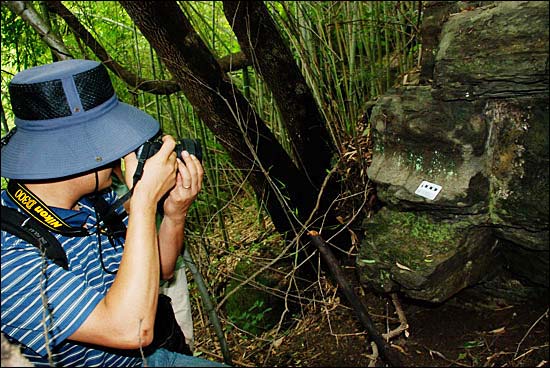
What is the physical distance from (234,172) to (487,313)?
6.71 feet

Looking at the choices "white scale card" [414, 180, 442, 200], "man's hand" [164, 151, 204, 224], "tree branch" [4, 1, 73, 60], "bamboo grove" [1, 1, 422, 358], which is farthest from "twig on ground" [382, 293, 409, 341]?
"tree branch" [4, 1, 73, 60]

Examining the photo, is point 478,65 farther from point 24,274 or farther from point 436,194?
point 24,274

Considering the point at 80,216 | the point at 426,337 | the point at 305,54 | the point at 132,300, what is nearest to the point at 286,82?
the point at 305,54

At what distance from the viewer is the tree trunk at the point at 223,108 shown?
2824mm

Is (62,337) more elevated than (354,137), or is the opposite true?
(62,337)

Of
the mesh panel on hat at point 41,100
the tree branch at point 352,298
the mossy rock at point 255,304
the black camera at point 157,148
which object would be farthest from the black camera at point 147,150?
the mossy rock at point 255,304

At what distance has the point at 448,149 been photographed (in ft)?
9.12

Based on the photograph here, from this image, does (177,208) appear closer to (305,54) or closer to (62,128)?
(62,128)

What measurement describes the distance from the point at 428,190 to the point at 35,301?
195 cm

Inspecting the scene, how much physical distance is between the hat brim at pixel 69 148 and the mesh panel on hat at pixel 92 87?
50mm

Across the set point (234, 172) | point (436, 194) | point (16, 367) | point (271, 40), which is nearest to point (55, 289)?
point (16, 367)

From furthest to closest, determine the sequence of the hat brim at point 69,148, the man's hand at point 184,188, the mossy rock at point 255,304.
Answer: the mossy rock at point 255,304 → the man's hand at point 184,188 → the hat brim at point 69,148

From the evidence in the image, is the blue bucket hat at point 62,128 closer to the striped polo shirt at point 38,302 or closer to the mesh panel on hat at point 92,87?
the mesh panel on hat at point 92,87

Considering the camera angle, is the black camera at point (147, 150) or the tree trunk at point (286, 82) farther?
the tree trunk at point (286, 82)
